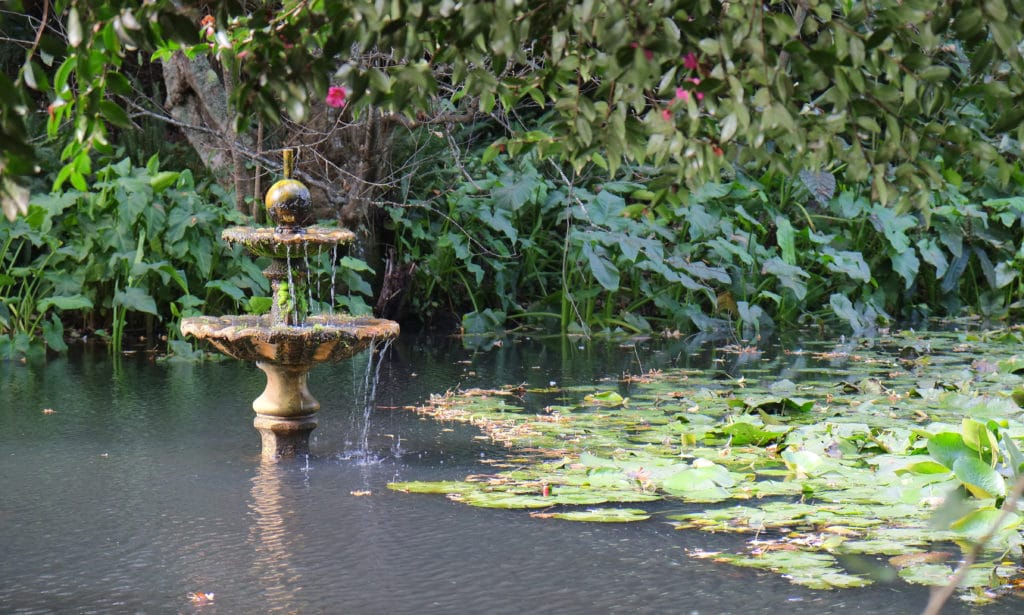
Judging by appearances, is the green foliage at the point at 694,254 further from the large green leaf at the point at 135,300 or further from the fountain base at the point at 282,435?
the fountain base at the point at 282,435

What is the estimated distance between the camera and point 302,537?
10.2ft

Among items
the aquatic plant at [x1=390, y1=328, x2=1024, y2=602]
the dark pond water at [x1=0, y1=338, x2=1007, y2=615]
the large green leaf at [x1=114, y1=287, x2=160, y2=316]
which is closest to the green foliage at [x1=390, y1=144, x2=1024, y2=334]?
the large green leaf at [x1=114, y1=287, x2=160, y2=316]

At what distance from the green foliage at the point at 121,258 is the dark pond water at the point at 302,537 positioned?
Answer: 69.6 inches

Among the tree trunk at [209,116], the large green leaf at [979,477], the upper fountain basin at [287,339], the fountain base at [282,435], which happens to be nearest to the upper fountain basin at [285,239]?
the upper fountain basin at [287,339]

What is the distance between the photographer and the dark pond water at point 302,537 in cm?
261

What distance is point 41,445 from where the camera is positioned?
4324 mm

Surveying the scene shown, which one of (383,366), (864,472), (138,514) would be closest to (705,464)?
(864,472)

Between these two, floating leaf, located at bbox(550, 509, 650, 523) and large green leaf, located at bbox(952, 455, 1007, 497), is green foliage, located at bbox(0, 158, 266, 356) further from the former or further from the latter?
large green leaf, located at bbox(952, 455, 1007, 497)

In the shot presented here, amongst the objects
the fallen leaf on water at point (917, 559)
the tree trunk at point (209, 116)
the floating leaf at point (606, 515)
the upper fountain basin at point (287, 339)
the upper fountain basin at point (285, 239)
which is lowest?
the fallen leaf on water at point (917, 559)

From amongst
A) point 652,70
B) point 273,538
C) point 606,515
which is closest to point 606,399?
point 606,515

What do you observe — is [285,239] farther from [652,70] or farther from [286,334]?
[652,70]

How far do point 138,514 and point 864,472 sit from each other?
221cm

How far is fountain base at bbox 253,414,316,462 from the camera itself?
4078 millimetres

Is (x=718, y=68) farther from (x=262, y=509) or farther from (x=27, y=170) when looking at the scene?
(x=262, y=509)
